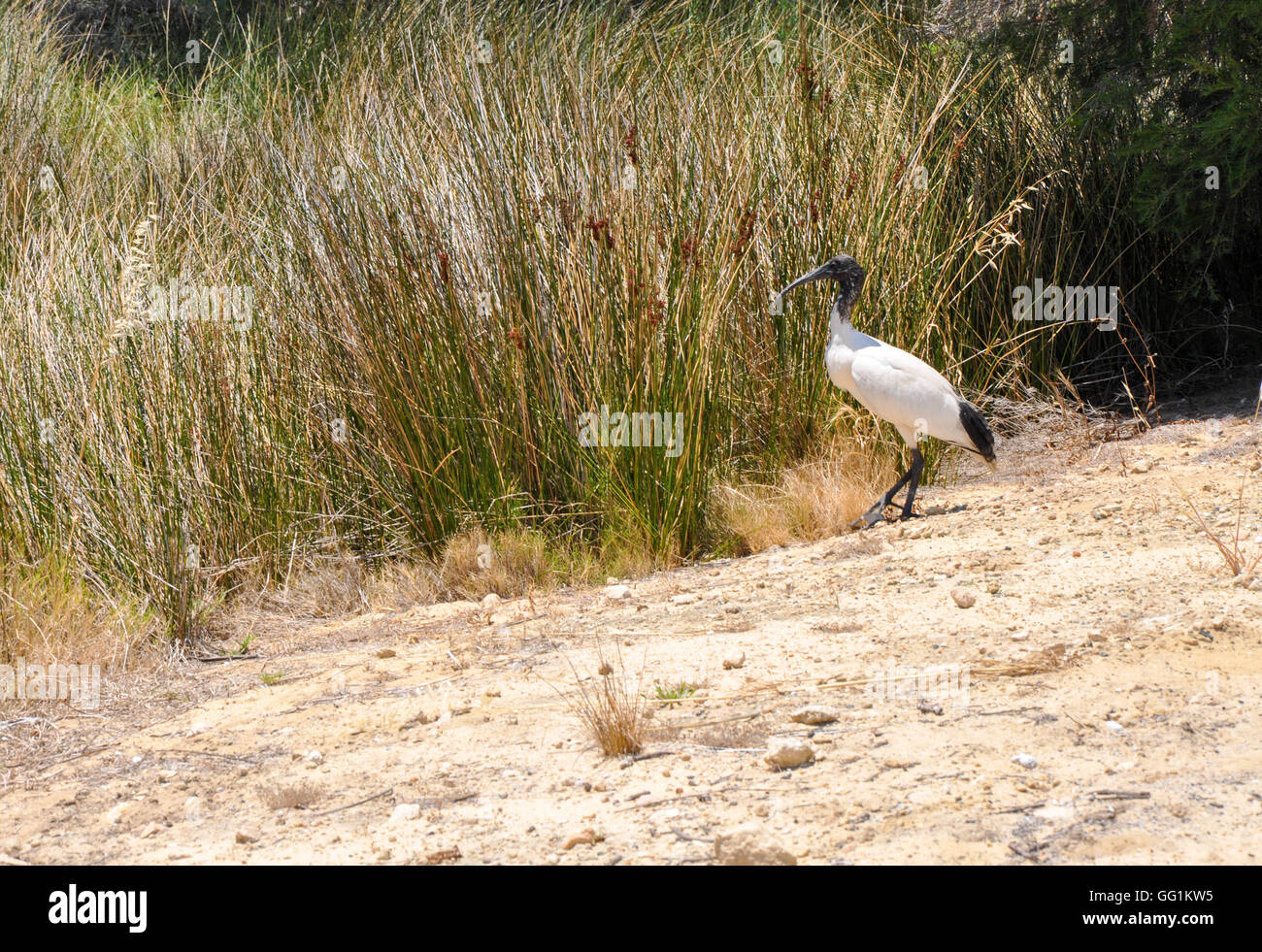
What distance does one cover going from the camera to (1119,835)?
93.7 inches

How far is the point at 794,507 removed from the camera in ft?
18.1

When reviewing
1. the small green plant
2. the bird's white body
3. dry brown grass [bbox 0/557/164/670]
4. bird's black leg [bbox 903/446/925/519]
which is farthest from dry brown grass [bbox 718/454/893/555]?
dry brown grass [bbox 0/557/164/670]

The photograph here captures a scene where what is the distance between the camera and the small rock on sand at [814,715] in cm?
309

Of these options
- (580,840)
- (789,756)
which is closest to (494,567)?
(789,756)

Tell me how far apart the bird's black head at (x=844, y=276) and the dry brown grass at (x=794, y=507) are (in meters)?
0.79

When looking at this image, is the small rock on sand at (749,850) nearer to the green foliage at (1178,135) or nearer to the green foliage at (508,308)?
the green foliage at (508,308)

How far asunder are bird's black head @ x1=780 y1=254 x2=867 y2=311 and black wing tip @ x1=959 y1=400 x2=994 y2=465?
712 millimetres

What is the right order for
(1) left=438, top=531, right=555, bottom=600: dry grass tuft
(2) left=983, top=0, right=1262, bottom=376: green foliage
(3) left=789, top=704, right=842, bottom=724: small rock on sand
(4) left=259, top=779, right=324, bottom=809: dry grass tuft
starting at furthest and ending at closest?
(2) left=983, top=0, right=1262, bottom=376: green foliage < (1) left=438, top=531, right=555, bottom=600: dry grass tuft < (3) left=789, top=704, right=842, bottom=724: small rock on sand < (4) left=259, top=779, right=324, bottom=809: dry grass tuft

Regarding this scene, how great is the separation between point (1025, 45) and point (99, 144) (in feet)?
21.4

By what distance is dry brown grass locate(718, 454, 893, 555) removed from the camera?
5.34 m

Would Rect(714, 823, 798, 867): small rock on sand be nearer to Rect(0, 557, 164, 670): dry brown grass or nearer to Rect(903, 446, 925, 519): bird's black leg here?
Rect(0, 557, 164, 670): dry brown grass

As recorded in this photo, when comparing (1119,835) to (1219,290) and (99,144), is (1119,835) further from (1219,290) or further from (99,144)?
(99,144)

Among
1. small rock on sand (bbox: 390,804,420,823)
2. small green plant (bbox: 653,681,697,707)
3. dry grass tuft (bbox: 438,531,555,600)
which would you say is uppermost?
small green plant (bbox: 653,681,697,707)

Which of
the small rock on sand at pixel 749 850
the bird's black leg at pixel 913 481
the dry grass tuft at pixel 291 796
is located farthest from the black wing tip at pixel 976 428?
the dry grass tuft at pixel 291 796
